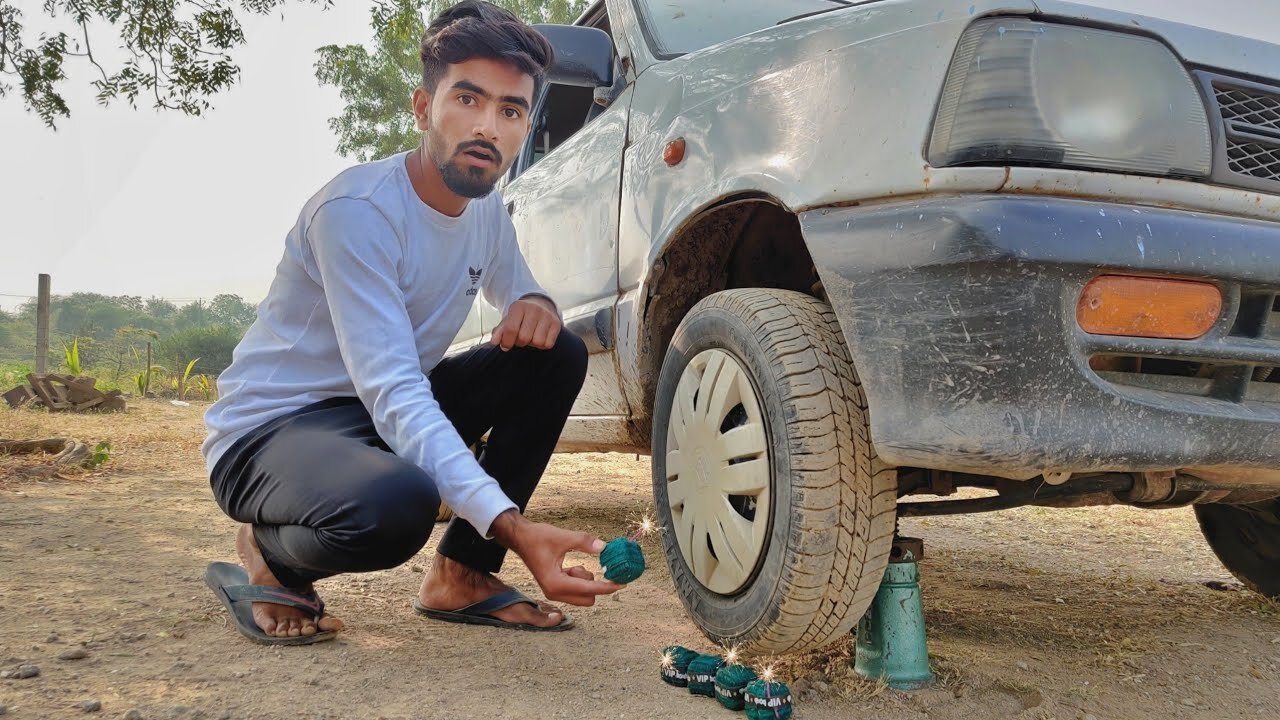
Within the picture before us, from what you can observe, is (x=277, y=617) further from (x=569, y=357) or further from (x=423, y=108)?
(x=423, y=108)

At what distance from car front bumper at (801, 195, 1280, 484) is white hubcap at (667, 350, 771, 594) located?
0.29m

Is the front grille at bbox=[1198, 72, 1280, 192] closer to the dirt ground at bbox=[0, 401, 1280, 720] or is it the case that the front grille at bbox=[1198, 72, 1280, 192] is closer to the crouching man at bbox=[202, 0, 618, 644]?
the dirt ground at bbox=[0, 401, 1280, 720]

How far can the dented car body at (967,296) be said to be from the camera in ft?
4.55

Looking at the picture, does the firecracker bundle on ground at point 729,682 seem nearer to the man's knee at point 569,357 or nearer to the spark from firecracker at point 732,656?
the spark from firecracker at point 732,656

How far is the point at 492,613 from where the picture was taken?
2123 millimetres

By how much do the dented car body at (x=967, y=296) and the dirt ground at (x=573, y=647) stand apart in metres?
0.29

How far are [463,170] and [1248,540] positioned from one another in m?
2.34

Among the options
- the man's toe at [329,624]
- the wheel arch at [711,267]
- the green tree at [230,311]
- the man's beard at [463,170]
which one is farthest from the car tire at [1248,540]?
the green tree at [230,311]

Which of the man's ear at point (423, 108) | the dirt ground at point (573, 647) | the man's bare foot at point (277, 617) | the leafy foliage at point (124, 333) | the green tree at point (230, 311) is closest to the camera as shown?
the dirt ground at point (573, 647)

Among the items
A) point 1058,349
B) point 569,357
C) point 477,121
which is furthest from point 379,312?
point 1058,349

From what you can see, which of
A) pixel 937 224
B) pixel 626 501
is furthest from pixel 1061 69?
pixel 626 501

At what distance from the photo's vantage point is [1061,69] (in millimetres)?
1452

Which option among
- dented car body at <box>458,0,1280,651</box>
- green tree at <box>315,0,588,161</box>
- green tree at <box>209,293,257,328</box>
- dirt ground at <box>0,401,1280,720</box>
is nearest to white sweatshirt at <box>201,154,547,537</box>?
dirt ground at <box>0,401,1280,720</box>

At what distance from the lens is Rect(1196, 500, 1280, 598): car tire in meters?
2.48
